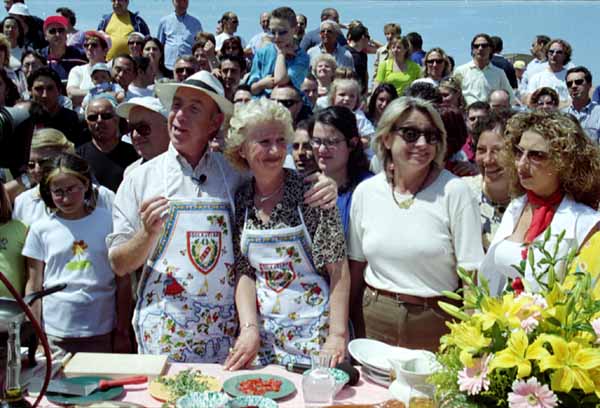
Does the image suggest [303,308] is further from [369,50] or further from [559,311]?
[369,50]

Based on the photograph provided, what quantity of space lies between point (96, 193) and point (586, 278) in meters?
2.81

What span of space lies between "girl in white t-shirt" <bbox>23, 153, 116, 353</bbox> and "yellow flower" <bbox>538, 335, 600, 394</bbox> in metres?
2.58

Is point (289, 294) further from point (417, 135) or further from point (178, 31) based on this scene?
point (178, 31)

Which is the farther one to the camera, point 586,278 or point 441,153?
point 441,153

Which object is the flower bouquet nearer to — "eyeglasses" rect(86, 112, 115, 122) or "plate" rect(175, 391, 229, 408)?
"plate" rect(175, 391, 229, 408)

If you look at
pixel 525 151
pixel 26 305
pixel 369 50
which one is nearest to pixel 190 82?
pixel 26 305

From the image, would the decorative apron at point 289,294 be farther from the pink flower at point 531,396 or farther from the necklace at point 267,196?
the pink flower at point 531,396

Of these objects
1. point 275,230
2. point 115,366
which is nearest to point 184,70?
point 275,230

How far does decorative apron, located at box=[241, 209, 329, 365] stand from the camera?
2.86 metres

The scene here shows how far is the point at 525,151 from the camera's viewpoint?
3100 mm

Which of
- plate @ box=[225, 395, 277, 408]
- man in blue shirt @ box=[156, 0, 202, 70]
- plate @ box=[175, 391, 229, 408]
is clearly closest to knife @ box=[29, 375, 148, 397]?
plate @ box=[175, 391, 229, 408]

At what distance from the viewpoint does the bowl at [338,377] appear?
2.36 meters

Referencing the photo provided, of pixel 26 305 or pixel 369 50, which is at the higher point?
pixel 369 50

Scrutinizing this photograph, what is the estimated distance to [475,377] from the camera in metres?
1.74
